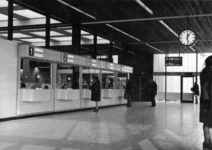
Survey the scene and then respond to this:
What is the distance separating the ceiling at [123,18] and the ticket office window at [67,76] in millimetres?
855

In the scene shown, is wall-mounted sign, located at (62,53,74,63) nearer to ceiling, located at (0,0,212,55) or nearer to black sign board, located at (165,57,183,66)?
ceiling, located at (0,0,212,55)

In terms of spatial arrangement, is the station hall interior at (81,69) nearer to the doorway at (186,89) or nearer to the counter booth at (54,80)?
the counter booth at (54,80)

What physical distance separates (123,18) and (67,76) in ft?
11.8

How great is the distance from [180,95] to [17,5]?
18.3 metres

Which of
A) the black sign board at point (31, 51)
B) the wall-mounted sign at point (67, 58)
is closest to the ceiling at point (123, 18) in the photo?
the wall-mounted sign at point (67, 58)

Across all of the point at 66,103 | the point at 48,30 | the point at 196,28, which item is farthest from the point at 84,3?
the point at 196,28

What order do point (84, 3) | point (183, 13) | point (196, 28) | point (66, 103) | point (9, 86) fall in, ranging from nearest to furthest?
point (9, 86) → point (84, 3) → point (183, 13) → point (66, 103) → point (196, 28)

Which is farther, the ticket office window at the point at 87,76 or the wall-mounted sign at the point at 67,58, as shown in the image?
the ticket office window at the point at 87,76

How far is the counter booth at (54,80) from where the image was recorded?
10328 millimetres

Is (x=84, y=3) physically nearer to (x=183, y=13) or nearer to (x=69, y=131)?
(x=183, y=13)

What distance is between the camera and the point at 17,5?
10219 mm

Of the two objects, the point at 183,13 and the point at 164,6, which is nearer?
the point at 164,6

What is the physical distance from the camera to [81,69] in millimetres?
14320

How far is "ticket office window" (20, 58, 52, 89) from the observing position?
10453 mm
